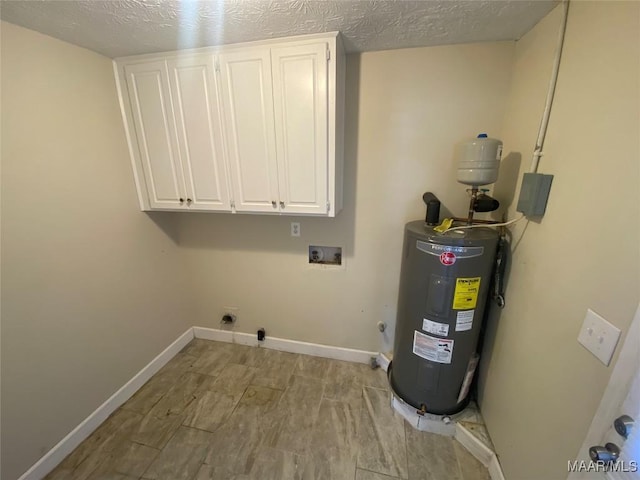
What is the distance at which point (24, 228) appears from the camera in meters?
1.26

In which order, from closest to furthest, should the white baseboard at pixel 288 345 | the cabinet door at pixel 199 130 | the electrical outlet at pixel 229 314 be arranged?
the cabinet door at pixel 199 130 → the white baseboard at pixel 288 345 → the electrical outlet at pixel 229 314

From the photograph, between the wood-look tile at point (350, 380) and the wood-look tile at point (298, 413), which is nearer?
the wood-look tile at point (298, 413)

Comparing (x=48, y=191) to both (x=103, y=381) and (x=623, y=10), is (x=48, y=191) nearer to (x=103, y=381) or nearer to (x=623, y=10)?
(x=103, y=381)

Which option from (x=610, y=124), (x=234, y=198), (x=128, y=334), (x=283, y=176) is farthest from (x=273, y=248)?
(x=610, y=124)

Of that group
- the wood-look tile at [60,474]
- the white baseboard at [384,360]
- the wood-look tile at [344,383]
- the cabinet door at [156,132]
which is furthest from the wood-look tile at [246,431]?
the cabinet door at [156,132]

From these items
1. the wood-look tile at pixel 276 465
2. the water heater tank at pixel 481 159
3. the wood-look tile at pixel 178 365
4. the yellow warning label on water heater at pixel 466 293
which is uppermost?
the water heater tank at pixel 481 159

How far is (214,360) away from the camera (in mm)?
2178

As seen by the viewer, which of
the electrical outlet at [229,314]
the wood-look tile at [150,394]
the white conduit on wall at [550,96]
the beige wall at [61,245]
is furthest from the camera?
the electrical outlet at [229,314]

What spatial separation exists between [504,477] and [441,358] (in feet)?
1.94

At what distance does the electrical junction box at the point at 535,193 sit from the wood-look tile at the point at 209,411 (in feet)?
6.97

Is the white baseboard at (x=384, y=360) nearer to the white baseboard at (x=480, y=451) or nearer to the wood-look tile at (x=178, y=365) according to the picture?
the white baseboard at (x=480, y=451)

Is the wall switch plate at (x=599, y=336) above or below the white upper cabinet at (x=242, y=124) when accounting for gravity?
below

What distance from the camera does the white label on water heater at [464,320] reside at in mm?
1337

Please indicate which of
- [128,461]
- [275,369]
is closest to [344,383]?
[275,369]
